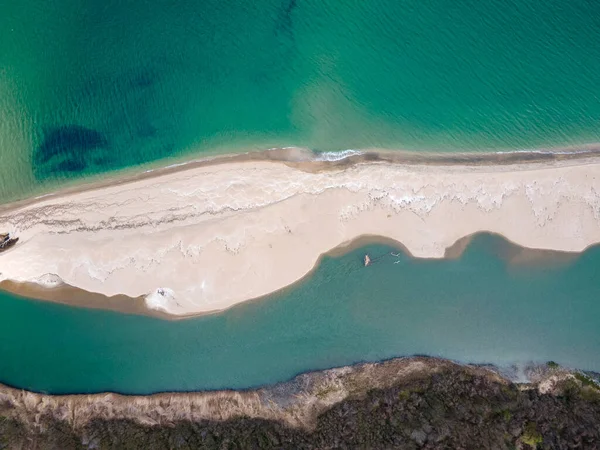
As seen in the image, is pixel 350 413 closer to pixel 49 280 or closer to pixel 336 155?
pixel 336 155

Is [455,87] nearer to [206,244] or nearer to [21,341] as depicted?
[206,244]

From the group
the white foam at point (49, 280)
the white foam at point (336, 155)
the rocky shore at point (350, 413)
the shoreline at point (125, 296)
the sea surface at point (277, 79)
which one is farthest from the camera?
the sea surface at point (277, 79)

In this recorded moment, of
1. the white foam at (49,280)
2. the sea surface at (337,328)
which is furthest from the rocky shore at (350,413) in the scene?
the white foam at (49,280)

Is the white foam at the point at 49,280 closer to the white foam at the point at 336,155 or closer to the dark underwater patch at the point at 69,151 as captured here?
the dark underwater patch at the point at 69,151

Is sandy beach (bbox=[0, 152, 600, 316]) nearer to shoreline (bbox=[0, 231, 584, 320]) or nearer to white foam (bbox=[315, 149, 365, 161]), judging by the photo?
shoreline (bbox=[0, 231, 584, 320])

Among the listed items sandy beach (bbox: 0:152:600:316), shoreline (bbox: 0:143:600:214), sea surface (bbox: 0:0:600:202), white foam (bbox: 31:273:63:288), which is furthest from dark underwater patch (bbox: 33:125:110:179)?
white foam (bbox: 31:273:63:288)
